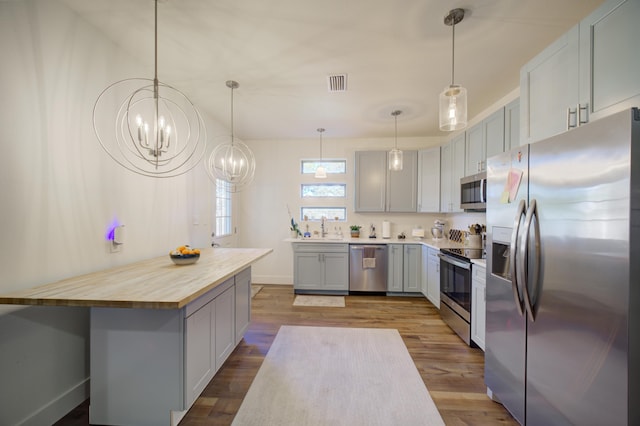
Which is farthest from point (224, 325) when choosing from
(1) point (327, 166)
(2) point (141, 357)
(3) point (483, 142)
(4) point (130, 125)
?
(1) point (327, 166)

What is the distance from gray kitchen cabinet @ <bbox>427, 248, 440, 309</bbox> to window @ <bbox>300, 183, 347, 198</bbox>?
201cm

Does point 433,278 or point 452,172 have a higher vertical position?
point 452,172

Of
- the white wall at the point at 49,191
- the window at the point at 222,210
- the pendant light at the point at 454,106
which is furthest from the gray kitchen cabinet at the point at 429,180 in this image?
the white wall at the point at 49,191

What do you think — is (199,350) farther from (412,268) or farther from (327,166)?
(327,166)

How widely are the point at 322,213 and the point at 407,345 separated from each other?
289 cm

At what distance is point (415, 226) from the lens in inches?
193

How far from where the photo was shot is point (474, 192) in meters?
3.19

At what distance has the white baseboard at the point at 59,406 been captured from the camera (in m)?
1.61

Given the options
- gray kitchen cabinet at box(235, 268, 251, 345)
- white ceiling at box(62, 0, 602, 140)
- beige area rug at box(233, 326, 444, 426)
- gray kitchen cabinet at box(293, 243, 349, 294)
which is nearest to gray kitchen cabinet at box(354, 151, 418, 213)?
gray kitchen cabinet at box(293, 243, 349, 294)

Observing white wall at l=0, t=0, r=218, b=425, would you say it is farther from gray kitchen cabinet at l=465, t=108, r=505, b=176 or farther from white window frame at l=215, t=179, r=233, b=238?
gray kitchen cabinet at l=465, t=108, r=505, b=176

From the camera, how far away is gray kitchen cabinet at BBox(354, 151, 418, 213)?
15.2 feet

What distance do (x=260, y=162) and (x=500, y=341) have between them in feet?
14.8

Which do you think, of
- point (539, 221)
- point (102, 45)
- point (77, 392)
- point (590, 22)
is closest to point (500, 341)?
point (539, 221)

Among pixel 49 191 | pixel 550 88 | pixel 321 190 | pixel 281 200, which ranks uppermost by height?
pixel 550 88
